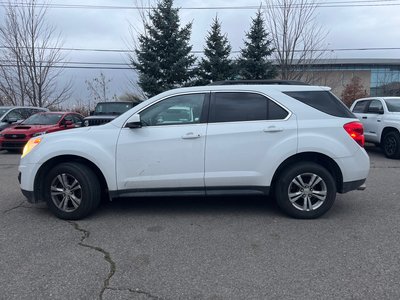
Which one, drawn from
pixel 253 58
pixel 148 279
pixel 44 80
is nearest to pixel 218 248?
pixel 148 279

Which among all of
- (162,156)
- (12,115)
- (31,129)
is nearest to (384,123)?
(162,156)

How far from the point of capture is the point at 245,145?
182 inches

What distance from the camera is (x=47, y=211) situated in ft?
17.0

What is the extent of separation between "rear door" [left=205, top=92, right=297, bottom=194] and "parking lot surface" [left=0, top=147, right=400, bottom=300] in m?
0.57

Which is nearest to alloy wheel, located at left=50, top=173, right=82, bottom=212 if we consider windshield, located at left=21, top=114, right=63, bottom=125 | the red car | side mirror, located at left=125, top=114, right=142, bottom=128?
side mirror, located at left=125, top=114, right=142, bottom=128

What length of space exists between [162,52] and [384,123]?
12695mm

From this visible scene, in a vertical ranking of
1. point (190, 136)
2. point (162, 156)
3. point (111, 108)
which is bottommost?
point (162, 156)

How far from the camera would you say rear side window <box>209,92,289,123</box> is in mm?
4734

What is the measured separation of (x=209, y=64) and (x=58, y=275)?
18.2 meters

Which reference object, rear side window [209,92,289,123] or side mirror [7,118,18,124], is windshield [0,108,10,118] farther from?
rear side window [209,92,289,123]

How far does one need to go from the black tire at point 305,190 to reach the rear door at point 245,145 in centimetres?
26

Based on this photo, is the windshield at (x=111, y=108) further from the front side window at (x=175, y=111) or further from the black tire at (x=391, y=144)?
the front side window at (x=175, y=111)

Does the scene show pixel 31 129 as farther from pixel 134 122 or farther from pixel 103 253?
pixel 103 253

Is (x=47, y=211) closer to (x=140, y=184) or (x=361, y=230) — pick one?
(x=140, y=184)
